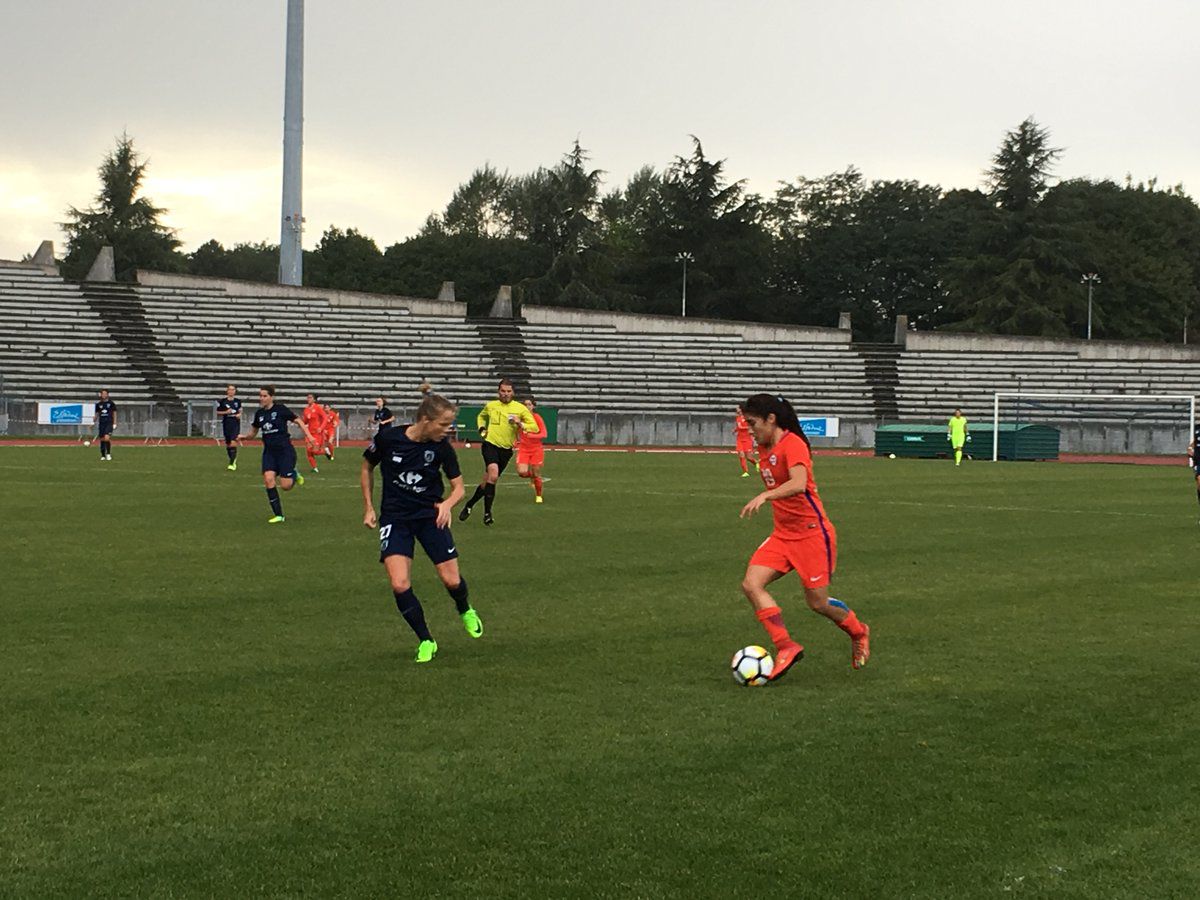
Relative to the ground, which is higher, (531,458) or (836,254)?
(836,254)

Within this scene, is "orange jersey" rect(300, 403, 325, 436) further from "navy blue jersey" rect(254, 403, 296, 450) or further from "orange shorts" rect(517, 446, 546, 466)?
"navy blue jersey" rect(254, 403, 296, 450)

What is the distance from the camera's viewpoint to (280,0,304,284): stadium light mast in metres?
56.9

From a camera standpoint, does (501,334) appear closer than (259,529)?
No

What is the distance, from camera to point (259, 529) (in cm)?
1928

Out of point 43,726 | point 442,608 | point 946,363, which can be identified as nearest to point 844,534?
point 442,608

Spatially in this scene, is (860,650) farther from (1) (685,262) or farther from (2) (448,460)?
(1) (685,262)

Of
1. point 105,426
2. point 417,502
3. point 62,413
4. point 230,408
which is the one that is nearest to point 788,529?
point 417,502

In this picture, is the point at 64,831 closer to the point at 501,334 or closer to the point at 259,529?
the point at 259,529

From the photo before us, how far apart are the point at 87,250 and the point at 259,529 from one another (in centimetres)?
8900

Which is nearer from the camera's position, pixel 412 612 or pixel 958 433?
pixel 412 612

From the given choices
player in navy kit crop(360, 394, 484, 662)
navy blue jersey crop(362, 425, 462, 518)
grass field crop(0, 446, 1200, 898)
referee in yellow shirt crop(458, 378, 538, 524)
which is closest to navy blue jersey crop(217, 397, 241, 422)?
referee in yellow shirt crop(458, 378, 538, 524)

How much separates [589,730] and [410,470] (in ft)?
10.1

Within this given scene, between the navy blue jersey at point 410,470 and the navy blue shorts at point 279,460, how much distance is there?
1071cm

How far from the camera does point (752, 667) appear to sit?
30.0 feet
